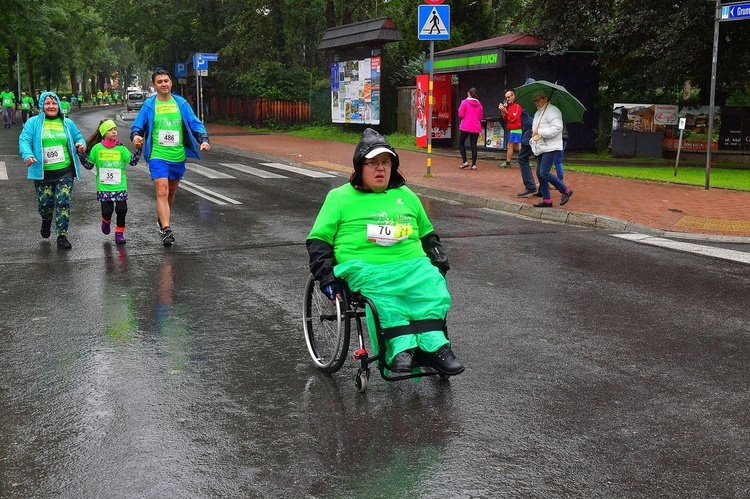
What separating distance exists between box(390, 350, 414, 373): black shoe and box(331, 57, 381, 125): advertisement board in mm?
24676

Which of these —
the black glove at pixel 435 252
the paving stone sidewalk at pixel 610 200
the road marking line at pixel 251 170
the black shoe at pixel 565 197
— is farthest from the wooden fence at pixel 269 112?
the black glove at pixel 435 252

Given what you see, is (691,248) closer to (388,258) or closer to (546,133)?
(546,133)

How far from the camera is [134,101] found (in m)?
65.9

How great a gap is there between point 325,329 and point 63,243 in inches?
203

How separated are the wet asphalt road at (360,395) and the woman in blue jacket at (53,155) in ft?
2.69

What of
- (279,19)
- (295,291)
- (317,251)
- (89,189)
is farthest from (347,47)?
(317,251)

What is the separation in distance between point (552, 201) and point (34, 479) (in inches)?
402

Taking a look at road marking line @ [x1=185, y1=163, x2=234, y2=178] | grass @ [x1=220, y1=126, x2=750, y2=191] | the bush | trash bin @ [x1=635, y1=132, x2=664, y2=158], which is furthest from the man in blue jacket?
the bush

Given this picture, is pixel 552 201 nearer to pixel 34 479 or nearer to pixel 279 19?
pixel 34 479

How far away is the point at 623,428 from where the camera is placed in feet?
13.9

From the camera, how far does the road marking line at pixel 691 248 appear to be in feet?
29.8

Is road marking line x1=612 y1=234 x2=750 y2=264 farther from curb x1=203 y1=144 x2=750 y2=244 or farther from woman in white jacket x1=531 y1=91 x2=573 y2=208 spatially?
woman in white jacket x1=531 y1=91 x2=573 y2=208

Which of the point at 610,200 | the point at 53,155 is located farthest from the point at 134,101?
the point at 53,155

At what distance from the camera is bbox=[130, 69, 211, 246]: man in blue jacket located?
931 centimetres
